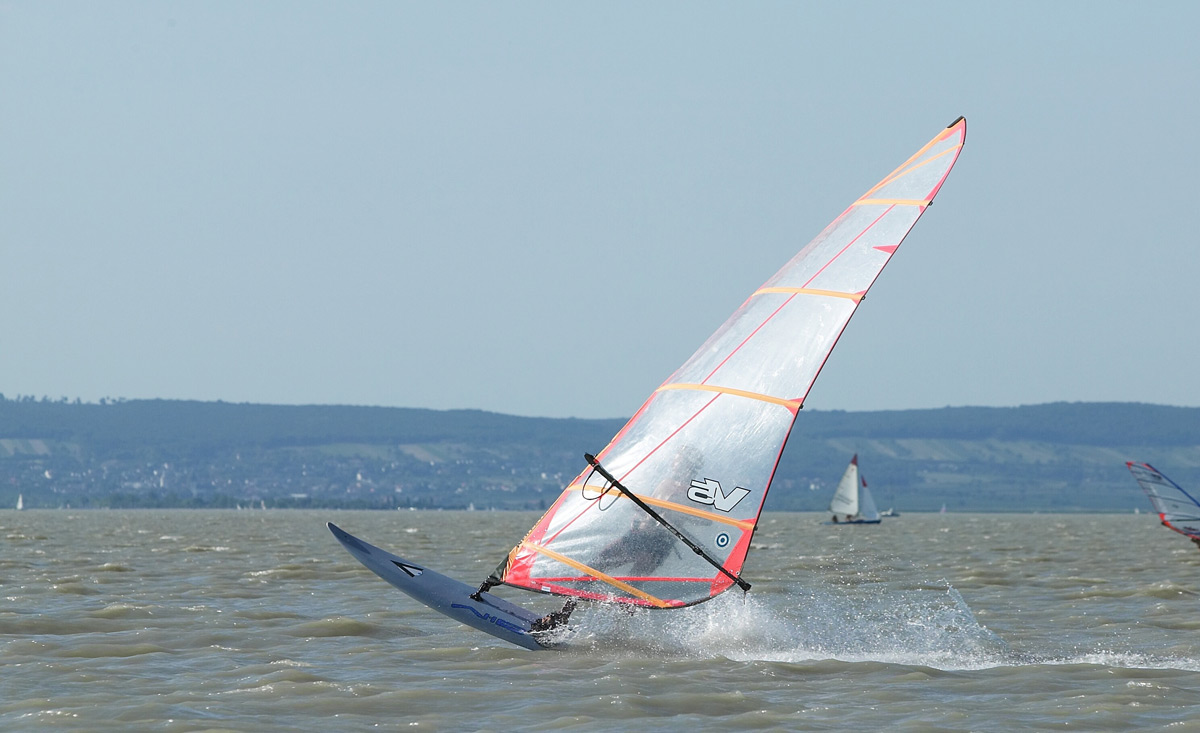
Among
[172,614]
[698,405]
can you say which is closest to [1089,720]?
[698,405]

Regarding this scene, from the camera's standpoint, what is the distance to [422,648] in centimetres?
1540

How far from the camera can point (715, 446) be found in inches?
562

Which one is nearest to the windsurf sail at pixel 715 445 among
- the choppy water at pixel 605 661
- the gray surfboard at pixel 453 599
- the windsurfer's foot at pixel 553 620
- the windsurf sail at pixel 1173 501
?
the gray surfboard at pixel 453 599

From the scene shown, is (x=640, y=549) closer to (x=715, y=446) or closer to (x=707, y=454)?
(x=707, y=454)

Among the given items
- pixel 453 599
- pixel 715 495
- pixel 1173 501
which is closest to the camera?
pixel 715 495

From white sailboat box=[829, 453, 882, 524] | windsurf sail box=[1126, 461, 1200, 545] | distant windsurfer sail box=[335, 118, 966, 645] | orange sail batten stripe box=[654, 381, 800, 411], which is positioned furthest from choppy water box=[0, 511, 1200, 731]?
white sailboat box=[829, 453, 882, 524]

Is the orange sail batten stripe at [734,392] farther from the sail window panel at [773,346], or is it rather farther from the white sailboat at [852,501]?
the white sailboat at [852,501]

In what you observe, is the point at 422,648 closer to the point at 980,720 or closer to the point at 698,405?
the point at 698,405

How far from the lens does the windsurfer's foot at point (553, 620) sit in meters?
15.2

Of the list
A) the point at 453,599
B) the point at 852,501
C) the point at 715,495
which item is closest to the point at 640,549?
the point at 715,495

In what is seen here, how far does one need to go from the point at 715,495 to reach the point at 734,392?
3.60 ft

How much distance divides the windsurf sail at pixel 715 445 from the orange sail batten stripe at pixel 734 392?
12 millimetres

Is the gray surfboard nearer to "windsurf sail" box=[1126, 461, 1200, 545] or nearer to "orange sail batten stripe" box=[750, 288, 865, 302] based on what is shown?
"orange sail batten stripe" box=[750, 288, 865, 302]

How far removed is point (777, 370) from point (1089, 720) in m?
4.68
